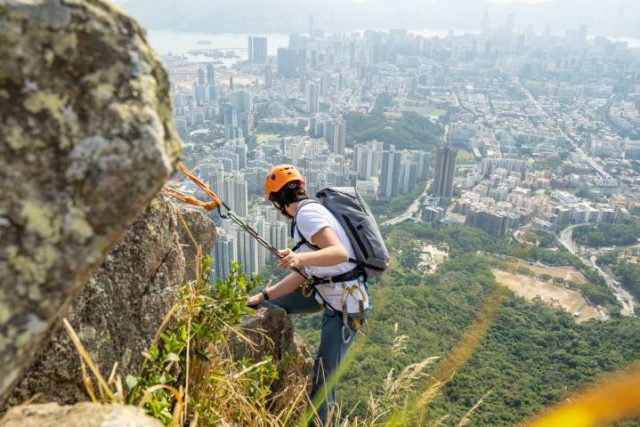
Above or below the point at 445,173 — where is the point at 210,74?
above

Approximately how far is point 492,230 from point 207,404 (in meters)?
26.3

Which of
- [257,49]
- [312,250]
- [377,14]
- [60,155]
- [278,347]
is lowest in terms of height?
[257,49]

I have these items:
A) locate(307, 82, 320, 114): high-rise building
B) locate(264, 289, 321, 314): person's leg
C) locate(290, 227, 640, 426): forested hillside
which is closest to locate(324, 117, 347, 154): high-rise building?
locate(307, 82, 320, 114): high-rise building

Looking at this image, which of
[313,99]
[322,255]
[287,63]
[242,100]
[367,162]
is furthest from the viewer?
[287,63]

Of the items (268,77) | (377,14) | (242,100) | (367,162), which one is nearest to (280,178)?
(367,162)

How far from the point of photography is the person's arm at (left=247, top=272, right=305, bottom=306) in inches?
84.0

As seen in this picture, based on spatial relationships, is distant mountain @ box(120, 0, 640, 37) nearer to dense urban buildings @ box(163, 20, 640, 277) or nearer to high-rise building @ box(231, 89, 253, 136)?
dense urban buildings @ box(163, 20, 640, 277)

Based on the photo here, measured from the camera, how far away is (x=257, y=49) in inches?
3078

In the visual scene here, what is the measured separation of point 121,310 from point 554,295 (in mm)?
21621

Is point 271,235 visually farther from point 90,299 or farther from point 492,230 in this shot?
point 90,299

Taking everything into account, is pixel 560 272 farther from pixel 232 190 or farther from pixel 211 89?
pixel 211 89

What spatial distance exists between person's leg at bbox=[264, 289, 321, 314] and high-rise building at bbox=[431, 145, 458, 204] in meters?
30.6

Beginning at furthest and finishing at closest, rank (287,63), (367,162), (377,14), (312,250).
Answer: (377,14) < (287,63) < (367,162) < (312,250)

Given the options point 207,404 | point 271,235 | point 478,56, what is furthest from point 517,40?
point 207,404
